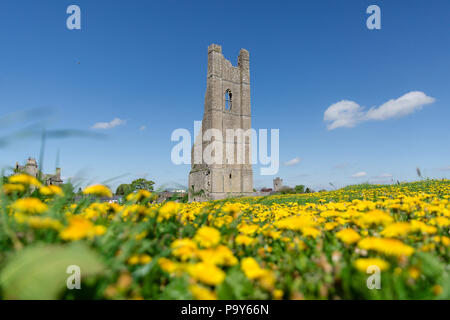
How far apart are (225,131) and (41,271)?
27.4 meters

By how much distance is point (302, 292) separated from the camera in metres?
1.03

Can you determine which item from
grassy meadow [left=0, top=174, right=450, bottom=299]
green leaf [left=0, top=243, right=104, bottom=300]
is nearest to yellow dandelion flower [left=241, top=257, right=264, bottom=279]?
grassy meadow [left=0, top=174, right=450, bottom=299]

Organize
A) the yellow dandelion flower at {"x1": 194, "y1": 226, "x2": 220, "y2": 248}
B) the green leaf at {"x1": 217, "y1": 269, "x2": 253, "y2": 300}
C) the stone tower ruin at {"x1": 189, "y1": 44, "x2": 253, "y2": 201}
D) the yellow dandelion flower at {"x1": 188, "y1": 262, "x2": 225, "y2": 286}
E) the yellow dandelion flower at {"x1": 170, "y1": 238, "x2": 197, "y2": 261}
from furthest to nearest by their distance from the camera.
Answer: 1. the stone tower ruin at {"x1": 189, "y1": 44, "x2": 253, "y2": 201}
2. the yellow dandelion flower at {"x1": 194, "y1": 226, "x2": 220, "y2": 248}
3. the yellow dandelion flower at {"x1": 170, "y1": 238, "x2": 197, "y2": 261}
4. the green leaf at {"x1": 217, "y1": 269, "x2": 253, "y2": 300}
5. the yellow dandelion flower at {"x1": 188, "y1": 262, "x2": 225, "y2": 286}

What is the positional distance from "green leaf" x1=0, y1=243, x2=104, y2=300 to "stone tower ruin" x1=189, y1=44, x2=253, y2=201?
2474 centimetres

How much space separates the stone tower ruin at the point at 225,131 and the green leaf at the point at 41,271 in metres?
24.7

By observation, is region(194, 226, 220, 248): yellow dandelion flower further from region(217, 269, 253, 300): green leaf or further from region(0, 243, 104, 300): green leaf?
region(0, 243, 104, 300): green leaf

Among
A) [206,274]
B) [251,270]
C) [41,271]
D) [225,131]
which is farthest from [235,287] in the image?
[225,131]

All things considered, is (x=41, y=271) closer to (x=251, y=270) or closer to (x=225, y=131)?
(x=251, y=270)

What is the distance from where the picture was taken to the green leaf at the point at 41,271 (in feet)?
2.44

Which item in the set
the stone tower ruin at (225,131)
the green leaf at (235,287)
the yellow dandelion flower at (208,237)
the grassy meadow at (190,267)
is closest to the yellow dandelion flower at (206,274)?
the grassy meadow at (190,267)

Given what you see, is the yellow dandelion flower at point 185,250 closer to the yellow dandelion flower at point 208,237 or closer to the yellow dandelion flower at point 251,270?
the yellow dandelion flower at point 208,237

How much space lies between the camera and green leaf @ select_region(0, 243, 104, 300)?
744mm
